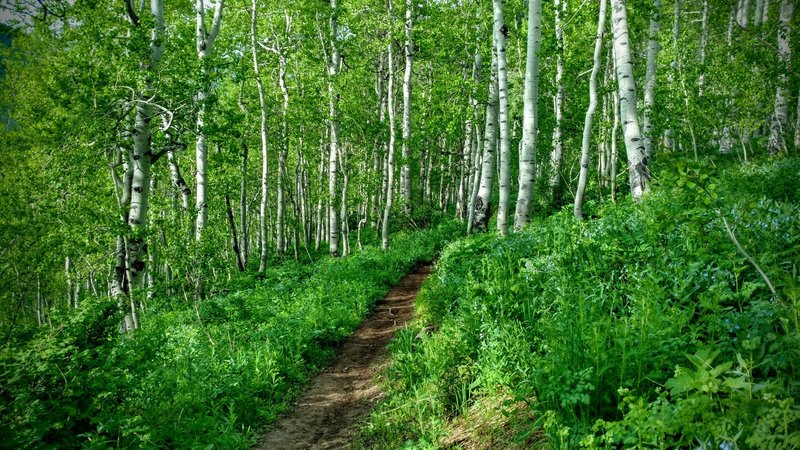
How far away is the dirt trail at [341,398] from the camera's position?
5.86 meters

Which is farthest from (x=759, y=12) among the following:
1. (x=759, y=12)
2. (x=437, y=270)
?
(x=437, y=270)

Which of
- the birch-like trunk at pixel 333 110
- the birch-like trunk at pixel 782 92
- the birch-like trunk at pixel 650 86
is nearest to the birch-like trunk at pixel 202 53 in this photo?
the birch-like trunk at pixel 333 110

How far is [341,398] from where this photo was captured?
23.1 ft

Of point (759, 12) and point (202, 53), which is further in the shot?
point (759, 12)

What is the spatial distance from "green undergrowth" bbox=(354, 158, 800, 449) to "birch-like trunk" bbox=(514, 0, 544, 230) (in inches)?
146

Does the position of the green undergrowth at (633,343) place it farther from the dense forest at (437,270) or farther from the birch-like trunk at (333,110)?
the birch-like trunk at (333,110)

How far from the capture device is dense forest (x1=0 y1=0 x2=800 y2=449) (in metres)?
3.12

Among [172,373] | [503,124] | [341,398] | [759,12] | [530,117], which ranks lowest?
[341,398]

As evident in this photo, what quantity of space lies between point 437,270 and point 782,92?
15.6 metres

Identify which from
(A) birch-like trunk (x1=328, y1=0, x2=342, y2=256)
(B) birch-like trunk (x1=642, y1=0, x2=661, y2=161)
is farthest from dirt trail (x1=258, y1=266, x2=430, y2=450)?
(B) birch-like trunk (x1=642, y1=0, x2=661, y2=161)

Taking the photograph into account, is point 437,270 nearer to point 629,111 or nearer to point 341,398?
point 341,398

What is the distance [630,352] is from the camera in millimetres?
3109

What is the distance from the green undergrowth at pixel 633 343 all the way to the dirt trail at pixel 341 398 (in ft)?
1.74

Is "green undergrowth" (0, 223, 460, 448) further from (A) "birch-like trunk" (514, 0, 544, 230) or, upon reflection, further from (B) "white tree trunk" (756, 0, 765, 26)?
(B) "white tree trunk" (756, 0, 765, 26)
